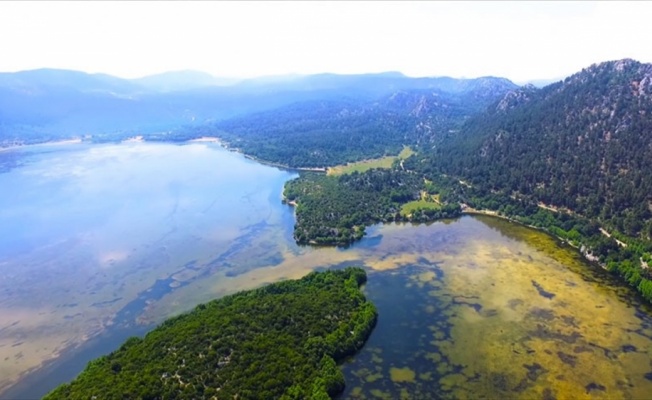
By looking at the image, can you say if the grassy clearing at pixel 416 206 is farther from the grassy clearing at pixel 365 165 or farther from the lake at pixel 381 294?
the grassy clearing at pixel 365 165

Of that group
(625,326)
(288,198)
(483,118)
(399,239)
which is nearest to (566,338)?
(625,326)

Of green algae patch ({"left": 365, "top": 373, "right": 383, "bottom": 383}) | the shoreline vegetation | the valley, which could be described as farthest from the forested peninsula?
green algae patch ({"left": 365, "top": 373, "right": 383, "bottom": 383})

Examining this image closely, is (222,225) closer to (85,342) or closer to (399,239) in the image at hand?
(399,239)

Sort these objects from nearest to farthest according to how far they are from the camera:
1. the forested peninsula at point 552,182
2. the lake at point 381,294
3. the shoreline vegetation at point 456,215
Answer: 1. the lake at point 381,294
2. the shoreline vegetation at point 456,215
3. the forested peninsula at point 552,182

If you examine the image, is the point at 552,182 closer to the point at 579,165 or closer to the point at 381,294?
the point at 579,165

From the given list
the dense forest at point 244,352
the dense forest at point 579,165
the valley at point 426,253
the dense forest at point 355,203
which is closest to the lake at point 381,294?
the valley at point 426,253

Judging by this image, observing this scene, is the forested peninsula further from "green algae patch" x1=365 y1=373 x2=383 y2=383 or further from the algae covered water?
"green algae patch" x1=365 y1=373 x2=383 y2=383

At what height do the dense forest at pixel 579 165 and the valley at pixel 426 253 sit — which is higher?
the dense forest at pixel 579 165
